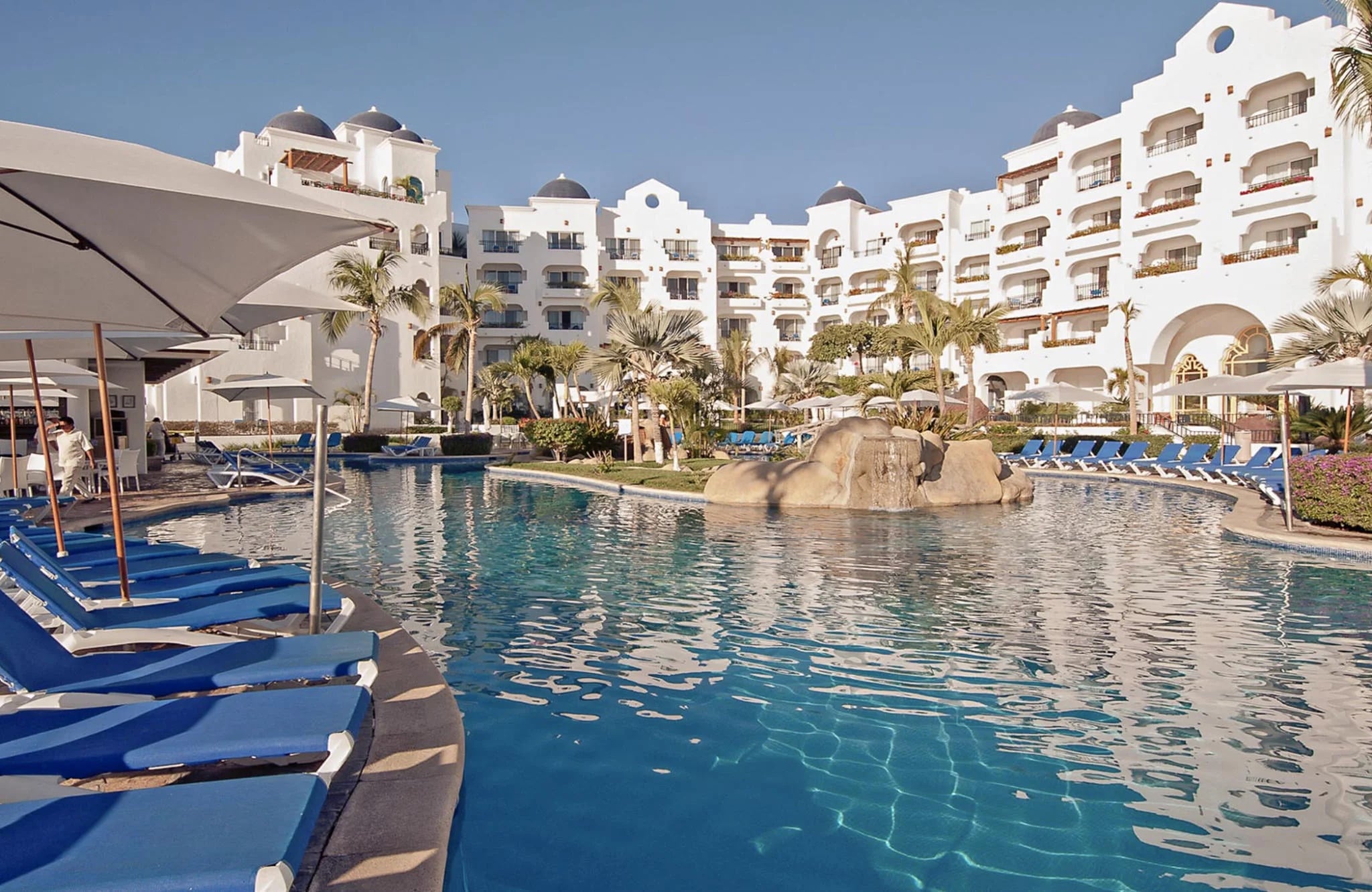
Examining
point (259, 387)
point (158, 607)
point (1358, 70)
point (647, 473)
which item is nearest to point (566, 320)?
point (259, 387)

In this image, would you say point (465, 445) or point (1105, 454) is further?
point (465, 445)

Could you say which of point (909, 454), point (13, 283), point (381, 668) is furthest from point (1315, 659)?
point (909, 454)

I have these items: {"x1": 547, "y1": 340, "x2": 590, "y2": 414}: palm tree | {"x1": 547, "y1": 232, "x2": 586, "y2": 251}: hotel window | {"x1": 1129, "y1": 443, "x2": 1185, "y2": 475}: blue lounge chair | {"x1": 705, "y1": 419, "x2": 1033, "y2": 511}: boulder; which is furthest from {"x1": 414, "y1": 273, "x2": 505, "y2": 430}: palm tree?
{"x1": 1129, "y1": 443, "x2": 1185, "y2": 475}: blue lounge chair

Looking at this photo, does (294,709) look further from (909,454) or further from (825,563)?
(909,454)

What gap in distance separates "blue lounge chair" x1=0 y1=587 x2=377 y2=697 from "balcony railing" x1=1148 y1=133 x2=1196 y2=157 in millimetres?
40533

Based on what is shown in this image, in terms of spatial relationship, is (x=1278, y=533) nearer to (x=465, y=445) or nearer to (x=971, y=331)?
(x=971, y=331)

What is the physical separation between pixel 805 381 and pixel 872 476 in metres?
35.2

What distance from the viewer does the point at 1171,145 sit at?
36.9 m

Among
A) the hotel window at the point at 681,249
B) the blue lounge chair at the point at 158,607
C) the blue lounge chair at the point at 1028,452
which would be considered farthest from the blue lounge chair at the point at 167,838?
the hotel window at the point at 681,249

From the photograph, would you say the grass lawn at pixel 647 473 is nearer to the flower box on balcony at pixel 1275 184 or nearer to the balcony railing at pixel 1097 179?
the flower box on balcony at pixel 1275 184

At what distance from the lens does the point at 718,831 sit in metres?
3.79

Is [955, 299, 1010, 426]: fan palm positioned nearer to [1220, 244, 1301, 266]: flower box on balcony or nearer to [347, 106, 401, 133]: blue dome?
[1220, 244, 1301, 266]: flower box on balcony

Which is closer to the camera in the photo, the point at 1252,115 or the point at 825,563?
the point at 825,563

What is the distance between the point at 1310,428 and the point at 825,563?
1459 centimetres
